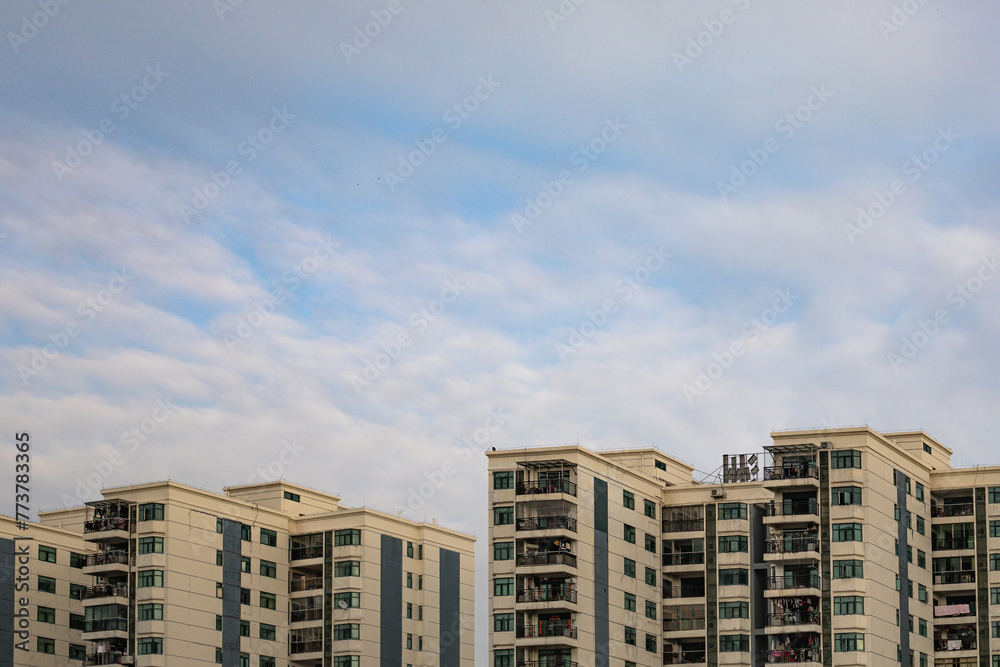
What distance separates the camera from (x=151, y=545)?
12438cm

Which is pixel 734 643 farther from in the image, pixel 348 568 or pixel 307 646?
pixel 307 646

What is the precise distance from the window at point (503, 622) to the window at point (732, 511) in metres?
20.7

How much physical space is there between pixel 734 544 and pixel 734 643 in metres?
8.22

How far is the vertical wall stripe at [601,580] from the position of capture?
404ft

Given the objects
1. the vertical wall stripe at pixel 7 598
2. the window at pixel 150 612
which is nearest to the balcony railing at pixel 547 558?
the window at pixel 150 612

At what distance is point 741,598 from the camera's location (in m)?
126

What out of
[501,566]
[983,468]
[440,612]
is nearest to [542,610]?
[501,566]

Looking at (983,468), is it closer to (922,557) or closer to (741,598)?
(922,557)

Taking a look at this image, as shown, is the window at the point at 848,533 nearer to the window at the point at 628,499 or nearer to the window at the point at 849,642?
the window at the point at 849,642

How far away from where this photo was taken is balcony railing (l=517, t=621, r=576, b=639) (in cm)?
12038

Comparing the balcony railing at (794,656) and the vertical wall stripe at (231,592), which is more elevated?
the vertical wall stripe at (231,592)

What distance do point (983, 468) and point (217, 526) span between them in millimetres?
62482

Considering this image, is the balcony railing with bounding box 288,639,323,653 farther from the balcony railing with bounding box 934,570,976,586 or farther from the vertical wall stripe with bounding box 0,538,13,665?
the balcony railing with bounding box 934,570,976,586

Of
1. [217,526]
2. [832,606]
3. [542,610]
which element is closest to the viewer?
[832,606]
